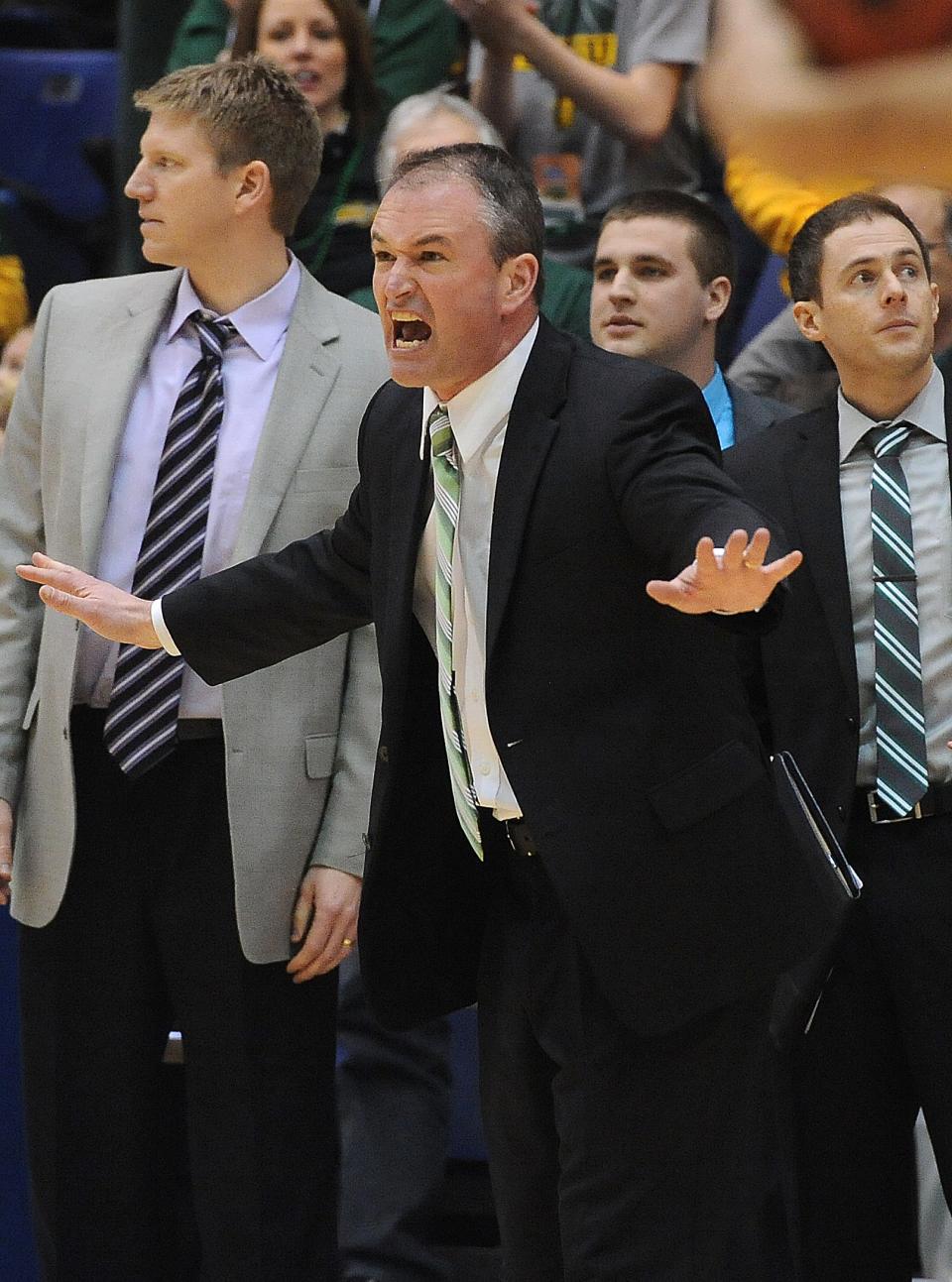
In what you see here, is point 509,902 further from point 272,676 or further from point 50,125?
point 50,125

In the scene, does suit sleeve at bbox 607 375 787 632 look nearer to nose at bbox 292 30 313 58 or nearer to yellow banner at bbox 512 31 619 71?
nose at bbox 292 30 313 58

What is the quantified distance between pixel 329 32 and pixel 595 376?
2190mm

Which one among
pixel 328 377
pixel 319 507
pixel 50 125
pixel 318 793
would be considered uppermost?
pixel 50 125

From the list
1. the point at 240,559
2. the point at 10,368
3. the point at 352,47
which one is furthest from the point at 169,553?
the point at 10,368

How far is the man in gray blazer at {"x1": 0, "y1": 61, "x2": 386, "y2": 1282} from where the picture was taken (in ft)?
10.3

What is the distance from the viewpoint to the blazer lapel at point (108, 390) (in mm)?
3135

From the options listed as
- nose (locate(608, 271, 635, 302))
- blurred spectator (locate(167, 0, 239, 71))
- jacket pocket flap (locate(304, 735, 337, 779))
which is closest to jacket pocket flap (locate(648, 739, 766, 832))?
jacket pocket flap (locate(304, 735, 337, 779))

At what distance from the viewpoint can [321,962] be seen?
10.3ft

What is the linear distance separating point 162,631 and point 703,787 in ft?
2.84

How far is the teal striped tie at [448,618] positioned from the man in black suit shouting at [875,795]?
1.85 ft

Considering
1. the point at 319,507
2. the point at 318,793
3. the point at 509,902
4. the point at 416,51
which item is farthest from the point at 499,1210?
the point at 416,51

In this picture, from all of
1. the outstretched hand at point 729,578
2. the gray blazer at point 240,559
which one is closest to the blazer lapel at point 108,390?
the gray blazer at point 240,559

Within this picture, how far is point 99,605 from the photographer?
287 cm

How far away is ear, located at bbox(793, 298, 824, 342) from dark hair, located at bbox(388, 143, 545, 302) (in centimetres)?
62
